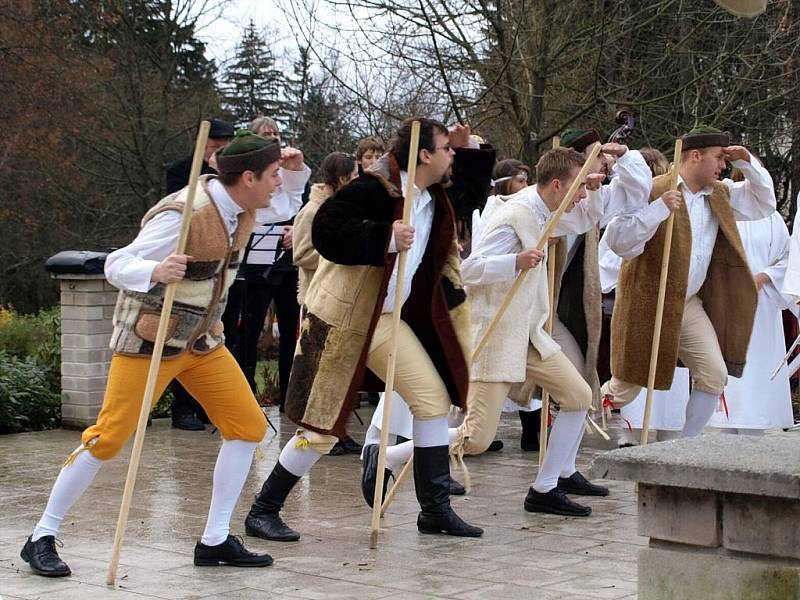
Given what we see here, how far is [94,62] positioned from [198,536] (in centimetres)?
2025

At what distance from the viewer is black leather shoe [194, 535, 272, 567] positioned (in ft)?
19.3

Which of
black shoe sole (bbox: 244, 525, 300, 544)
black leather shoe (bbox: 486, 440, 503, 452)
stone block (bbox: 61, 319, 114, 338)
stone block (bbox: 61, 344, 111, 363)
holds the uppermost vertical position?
stone block (bbox: 61, 319, 114, 338)

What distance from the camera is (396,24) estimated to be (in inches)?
549

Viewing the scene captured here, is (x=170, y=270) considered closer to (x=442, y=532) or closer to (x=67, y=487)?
(x=67, y=487)

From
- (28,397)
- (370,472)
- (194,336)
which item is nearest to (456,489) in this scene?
(370,472)

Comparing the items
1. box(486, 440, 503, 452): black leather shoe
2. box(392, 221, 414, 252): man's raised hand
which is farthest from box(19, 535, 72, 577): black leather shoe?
box(486, 440, 503, 452): black leather shoe

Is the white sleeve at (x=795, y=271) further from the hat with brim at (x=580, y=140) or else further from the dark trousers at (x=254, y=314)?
the dark trousers at (x=254, y=314)

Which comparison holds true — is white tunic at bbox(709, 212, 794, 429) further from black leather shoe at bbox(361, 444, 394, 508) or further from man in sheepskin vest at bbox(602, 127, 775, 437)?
black leather shoe at bbox(361, 444, 394, 508)

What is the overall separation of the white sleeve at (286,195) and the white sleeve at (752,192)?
3001 millimetres

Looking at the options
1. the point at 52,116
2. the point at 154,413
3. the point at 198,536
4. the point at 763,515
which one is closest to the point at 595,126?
the point at 154,413

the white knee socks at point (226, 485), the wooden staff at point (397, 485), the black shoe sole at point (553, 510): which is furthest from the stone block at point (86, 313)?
the white knee socks at point (226, 485)

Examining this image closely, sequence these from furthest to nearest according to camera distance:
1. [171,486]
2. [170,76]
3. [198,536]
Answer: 1. [170,76]
2. [171,486]
3. [198,536]

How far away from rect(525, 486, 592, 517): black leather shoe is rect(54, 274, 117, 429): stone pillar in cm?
469

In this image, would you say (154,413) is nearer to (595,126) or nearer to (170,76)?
(595,126)
